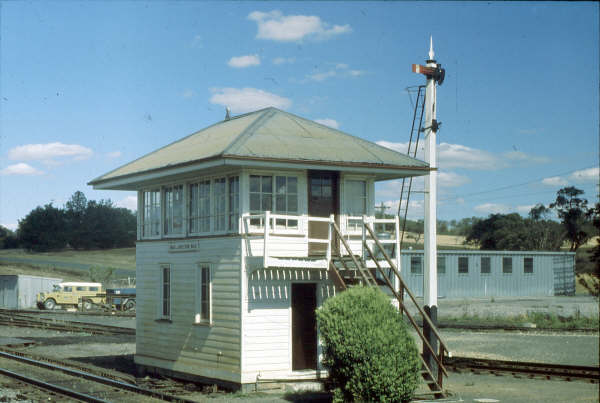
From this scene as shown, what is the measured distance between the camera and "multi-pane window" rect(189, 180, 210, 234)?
18641 millimetres

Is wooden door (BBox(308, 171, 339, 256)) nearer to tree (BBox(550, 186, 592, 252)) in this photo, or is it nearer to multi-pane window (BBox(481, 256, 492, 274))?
multi-pane window (BBox(481, 256, 492, 274))

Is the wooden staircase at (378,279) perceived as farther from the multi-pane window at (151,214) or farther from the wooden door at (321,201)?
the multi-pane window at (151,214)

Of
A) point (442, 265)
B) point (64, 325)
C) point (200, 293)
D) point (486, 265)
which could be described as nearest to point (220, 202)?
point (200, 293)

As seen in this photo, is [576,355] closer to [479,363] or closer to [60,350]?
[479,363]

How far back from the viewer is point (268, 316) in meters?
16.9

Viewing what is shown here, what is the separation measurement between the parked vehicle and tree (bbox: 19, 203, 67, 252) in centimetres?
7999

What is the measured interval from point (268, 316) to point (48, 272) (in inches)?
2782

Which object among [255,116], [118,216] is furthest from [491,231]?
[255,116]

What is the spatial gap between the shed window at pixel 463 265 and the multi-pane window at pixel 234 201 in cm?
3591

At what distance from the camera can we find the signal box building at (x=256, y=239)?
16609 mm

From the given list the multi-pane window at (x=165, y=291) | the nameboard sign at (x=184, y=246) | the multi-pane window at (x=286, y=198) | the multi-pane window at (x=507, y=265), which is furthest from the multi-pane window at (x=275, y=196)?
the multi-pane window at (x=507, y=265)

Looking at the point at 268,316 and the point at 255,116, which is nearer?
the point at 268,316

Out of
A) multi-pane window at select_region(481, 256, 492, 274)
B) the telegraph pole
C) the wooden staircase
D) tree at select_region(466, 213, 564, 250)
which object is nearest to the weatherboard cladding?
the telegraph pole

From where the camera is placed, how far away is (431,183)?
18.6 meters
